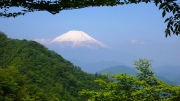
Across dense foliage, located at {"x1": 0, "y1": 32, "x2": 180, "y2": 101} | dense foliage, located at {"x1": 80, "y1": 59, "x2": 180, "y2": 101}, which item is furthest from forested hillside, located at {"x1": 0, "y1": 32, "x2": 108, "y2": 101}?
dense foliage, located at {"x1": 80, "y1": 59, "x2": 180, "y2": 101}

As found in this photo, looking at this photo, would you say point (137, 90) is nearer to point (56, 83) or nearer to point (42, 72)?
point (56, 83)

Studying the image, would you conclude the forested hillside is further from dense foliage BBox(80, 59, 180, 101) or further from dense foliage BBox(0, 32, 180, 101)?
dense foliage BBox(80, 59, 180, 101)

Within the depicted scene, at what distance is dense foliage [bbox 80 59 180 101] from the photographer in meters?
11.7

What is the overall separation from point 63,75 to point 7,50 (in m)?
21.5

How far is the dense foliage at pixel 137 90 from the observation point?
38.3 ft

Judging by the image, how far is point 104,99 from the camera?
1198cm

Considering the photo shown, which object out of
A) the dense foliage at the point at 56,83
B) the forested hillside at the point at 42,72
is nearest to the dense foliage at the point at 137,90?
the dense foliage at the point at 56,83

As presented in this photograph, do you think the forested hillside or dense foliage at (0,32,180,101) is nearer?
dense foliage at (0,32,180,101)

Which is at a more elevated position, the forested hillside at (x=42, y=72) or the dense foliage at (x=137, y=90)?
the dense foliage at (x=137, y=90)

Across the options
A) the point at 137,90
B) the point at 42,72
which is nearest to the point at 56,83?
the point at 42,72

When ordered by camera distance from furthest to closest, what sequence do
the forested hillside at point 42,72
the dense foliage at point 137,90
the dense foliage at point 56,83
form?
the forested hillside at point 42,72, the dense foliage at point 56,83, the dense foliage at point 137,90

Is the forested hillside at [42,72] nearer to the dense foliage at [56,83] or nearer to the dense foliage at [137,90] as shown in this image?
the dense foliage at [56,83]

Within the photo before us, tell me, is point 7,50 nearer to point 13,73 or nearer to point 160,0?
point 13,73

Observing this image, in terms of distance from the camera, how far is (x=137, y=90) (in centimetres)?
1159
